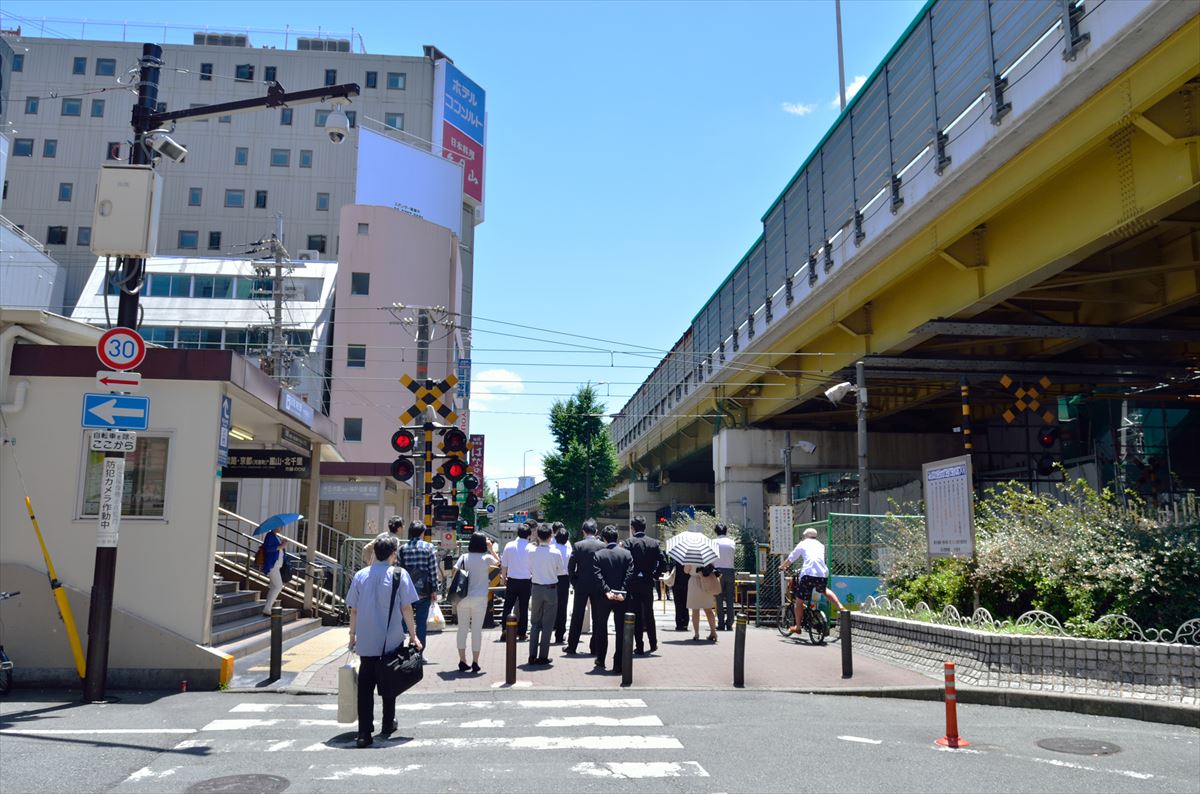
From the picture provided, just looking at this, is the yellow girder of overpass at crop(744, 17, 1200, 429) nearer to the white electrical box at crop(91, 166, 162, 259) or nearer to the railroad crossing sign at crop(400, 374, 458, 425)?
the railroad crossing sign at crop(400, 374, 458, 425)

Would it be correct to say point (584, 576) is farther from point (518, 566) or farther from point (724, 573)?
point (724, 573)

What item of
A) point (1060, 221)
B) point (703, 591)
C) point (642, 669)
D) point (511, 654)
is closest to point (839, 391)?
point (1060, 221)

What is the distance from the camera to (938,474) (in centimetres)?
1301

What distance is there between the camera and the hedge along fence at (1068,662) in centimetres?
920

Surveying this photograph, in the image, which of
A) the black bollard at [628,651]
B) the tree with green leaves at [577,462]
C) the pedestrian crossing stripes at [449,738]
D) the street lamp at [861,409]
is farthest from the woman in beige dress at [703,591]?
the tree with green leaves at [577,462]

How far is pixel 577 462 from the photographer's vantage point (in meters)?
54.0

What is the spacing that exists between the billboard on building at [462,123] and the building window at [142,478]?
5656cm

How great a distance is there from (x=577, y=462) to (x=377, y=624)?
1823 inches

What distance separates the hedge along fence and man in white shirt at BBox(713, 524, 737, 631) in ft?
14.9

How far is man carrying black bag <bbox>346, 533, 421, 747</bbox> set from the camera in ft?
25.3

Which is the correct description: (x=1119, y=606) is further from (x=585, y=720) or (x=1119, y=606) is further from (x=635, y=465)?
(x=635, y=465)

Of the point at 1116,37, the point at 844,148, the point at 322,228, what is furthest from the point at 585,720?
the point at 322,228

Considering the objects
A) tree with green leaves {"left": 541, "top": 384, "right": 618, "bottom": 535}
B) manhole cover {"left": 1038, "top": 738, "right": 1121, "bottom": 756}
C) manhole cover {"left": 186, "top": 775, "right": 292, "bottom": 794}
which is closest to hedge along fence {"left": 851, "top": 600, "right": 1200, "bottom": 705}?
manhole cover {"left": 1038, "top": 738, "right": 1121, "bottom": 756}

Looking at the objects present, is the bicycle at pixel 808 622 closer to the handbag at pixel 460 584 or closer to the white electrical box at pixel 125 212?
the handbag at pixel 460 584
